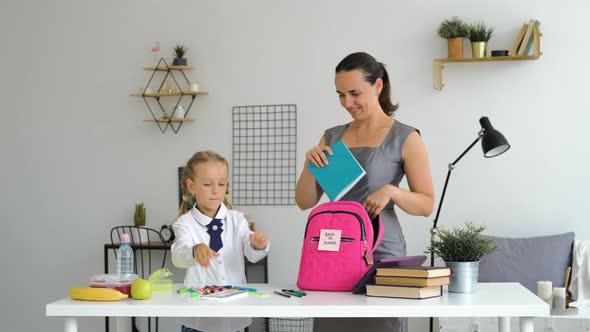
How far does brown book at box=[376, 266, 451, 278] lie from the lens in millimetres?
2275

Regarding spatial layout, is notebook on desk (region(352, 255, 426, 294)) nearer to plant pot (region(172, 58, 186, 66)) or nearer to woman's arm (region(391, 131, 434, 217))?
woman's arm (region(391, 131, 434, 217))

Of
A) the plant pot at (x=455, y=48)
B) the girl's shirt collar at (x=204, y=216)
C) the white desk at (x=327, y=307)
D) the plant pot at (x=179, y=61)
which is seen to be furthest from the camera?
the plant pot at (x=179, y=61)

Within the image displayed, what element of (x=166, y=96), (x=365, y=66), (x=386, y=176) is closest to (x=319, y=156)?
(x=386, y=176)

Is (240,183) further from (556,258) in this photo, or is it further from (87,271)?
(556,258)

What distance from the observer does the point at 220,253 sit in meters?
2.77

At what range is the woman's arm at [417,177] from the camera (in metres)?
2.51

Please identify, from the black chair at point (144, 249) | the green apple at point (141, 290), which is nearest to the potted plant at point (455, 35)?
the black chair at point (144, 249)

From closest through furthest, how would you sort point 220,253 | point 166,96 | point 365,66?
point 365,66 → point 220,253 → point 166,96

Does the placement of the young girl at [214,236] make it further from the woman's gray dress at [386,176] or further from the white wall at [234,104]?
the white wall at [234,104]

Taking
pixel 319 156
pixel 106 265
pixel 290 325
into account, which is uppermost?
pixel 319 156

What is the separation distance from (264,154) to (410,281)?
294 centimetres

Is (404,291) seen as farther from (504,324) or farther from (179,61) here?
(179,61)

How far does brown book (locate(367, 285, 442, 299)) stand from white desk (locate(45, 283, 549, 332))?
21 millimetres

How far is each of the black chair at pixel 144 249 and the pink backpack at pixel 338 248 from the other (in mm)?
2692
